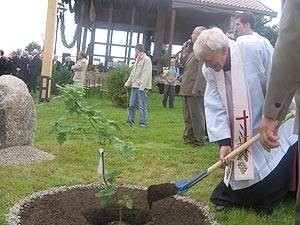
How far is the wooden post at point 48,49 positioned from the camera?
13.8m

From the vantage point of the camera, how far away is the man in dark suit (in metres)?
2.02

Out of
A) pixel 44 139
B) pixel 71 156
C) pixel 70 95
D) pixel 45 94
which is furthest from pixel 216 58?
pixel 45 94

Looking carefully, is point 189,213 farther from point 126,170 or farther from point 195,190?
point 126,170

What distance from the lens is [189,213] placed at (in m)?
4.25

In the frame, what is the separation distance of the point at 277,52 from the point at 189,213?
245 cm

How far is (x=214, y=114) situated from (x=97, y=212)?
131cm

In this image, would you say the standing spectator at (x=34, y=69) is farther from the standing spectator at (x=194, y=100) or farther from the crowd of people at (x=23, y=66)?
the standing spectator at (x=194, y=100)

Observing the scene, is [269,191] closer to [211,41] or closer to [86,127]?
[211,41]

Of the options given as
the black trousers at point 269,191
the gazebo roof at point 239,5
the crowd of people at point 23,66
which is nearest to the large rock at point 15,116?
the black trousers at point 269,191

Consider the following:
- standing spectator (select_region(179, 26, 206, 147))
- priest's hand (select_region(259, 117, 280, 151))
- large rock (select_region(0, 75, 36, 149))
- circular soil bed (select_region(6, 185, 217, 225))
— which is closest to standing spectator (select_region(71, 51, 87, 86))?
standing spectator (select_region(179, 26, 206, 147))

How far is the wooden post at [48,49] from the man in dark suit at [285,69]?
39.7ft

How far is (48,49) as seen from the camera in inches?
545

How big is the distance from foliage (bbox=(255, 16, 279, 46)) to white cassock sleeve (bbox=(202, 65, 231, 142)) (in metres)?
16.9

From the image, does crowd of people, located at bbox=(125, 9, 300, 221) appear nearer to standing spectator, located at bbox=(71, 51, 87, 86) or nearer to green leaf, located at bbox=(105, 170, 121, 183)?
green leaf, located at bbox=(105, 170, 121, 183)
